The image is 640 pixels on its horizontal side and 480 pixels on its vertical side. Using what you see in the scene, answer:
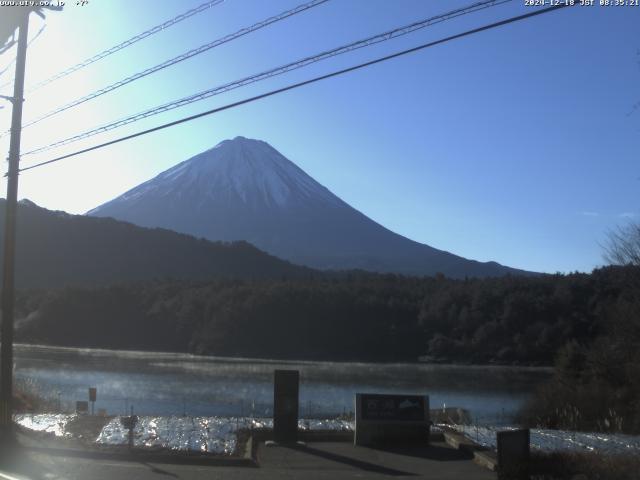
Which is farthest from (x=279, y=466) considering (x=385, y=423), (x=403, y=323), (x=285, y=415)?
(x=403, y=323)

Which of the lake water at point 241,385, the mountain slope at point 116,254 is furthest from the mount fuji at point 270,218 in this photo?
the lake water at point 241,385

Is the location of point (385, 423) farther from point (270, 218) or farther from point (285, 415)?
point (270, 218)

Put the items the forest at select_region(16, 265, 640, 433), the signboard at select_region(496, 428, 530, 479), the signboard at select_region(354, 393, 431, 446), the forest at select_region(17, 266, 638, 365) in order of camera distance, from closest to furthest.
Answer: the signboard at select_region(496, 428, 530, 479)
the signboard at select_region(354, 393, 431, 446)
the forest at select_region(16, 265, 640, 433)
the forest at select_region(17, 266, 638, 365)

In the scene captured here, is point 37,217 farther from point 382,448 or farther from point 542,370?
point 382,448

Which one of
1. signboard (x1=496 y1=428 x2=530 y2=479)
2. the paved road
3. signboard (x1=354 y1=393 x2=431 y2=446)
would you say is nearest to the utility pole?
the paved road

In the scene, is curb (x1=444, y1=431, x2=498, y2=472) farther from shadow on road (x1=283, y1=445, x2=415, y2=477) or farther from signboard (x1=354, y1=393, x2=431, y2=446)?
shadow on road (x1=283, y1=445, x2=415, y2=477)
